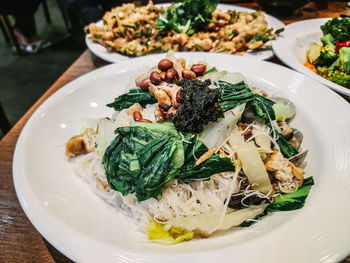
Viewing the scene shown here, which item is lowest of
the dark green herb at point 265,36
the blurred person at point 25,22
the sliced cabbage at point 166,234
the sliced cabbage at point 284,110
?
the blurred person at point 25,22

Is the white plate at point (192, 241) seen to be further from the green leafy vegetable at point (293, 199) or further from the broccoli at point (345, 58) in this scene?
the broccoli at point (345, 58)

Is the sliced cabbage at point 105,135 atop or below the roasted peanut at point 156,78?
below

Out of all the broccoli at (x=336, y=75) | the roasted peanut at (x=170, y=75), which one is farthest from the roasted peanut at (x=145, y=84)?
the broccoli at (x=336, y=75)

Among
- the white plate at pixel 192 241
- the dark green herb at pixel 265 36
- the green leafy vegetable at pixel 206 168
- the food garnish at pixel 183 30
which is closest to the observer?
the white plate at pixel 192 241

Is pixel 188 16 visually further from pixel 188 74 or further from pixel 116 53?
pixel 188 74

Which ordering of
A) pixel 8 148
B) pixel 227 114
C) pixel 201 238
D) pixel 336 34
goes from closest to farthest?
pixel 201 238 → pixel 227 114 → pixel 8 148 → pixel 336 34

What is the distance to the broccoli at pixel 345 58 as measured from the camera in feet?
8.37

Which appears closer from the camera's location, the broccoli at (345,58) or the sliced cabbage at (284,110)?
the sliced cabbage at (284,110)

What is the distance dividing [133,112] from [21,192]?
0.88 m

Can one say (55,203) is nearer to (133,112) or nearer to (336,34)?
(133,112)

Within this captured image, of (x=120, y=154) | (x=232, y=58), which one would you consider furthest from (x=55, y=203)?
(x=232, y=58)

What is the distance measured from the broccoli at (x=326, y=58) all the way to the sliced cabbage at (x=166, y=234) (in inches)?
92.6

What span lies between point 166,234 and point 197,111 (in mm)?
761

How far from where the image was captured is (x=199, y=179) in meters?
1.65
